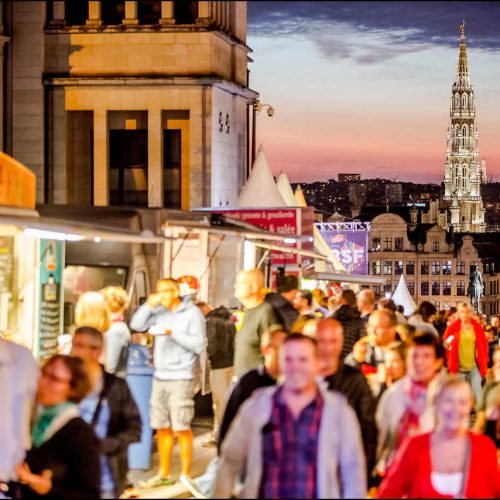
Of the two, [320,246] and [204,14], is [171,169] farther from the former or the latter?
[320,246]

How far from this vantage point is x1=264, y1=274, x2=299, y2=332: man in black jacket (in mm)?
13066

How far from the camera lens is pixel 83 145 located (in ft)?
120

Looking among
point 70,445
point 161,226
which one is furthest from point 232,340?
point 70,445

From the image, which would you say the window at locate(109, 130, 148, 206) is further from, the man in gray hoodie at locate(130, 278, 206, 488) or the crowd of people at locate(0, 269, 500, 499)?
the man in gray hoodie at locate(130, 278, 206, 488)

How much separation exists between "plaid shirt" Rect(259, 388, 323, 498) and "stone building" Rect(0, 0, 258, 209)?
90.4 feet

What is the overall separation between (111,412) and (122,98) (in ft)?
87.0

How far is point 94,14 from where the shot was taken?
35062 mm

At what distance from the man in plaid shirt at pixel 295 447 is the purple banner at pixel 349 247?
34.3m

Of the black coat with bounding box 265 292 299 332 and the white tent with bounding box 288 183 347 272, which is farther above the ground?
the white tent with bounding box 288 183 347 272

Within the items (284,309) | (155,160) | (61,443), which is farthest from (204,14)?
(61,443)

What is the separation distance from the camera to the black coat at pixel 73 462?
7.68 metres

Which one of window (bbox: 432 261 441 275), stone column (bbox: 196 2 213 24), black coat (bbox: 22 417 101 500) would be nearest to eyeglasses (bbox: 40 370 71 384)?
black coat (bbox: 22 417 101 500)

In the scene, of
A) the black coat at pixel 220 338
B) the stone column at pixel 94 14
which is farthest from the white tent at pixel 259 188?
the black coat at pixel 220 338

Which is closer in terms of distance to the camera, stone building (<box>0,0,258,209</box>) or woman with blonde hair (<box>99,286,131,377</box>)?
woman with blonde hair (<box>99,286,131,377</box>)
